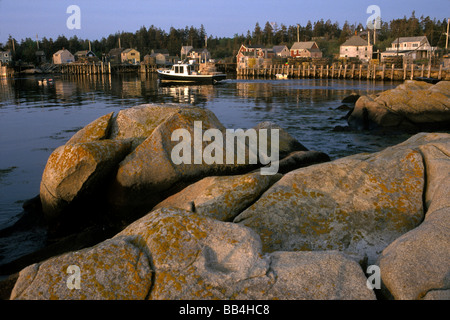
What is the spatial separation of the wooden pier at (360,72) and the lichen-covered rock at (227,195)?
170ft

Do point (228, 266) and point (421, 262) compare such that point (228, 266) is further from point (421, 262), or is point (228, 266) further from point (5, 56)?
point (5, 56)

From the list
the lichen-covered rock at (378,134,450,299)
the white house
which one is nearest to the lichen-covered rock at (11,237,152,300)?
the lichen-covered rock at (378,134,450,299)

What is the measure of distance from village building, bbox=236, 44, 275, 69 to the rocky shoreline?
8337cm

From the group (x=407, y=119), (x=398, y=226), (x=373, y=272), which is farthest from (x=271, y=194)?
(x=407, y=119)

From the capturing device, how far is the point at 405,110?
59.5 ft

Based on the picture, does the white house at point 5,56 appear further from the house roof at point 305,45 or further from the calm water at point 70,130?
the calm water at point 70,130

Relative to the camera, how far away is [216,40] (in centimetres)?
18150

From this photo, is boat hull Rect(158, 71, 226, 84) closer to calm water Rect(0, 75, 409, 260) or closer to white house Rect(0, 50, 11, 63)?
calm water Rect(0, 75, 409, 260)

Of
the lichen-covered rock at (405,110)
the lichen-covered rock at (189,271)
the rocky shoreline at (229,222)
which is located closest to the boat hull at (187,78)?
the lichen-covered rock at (405,110)

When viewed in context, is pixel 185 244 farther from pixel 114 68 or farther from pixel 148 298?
pixel 114 68

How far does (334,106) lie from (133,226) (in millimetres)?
27371

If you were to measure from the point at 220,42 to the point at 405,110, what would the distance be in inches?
6547

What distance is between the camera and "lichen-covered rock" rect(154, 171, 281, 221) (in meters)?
5.54

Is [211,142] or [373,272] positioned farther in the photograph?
[211,142]
